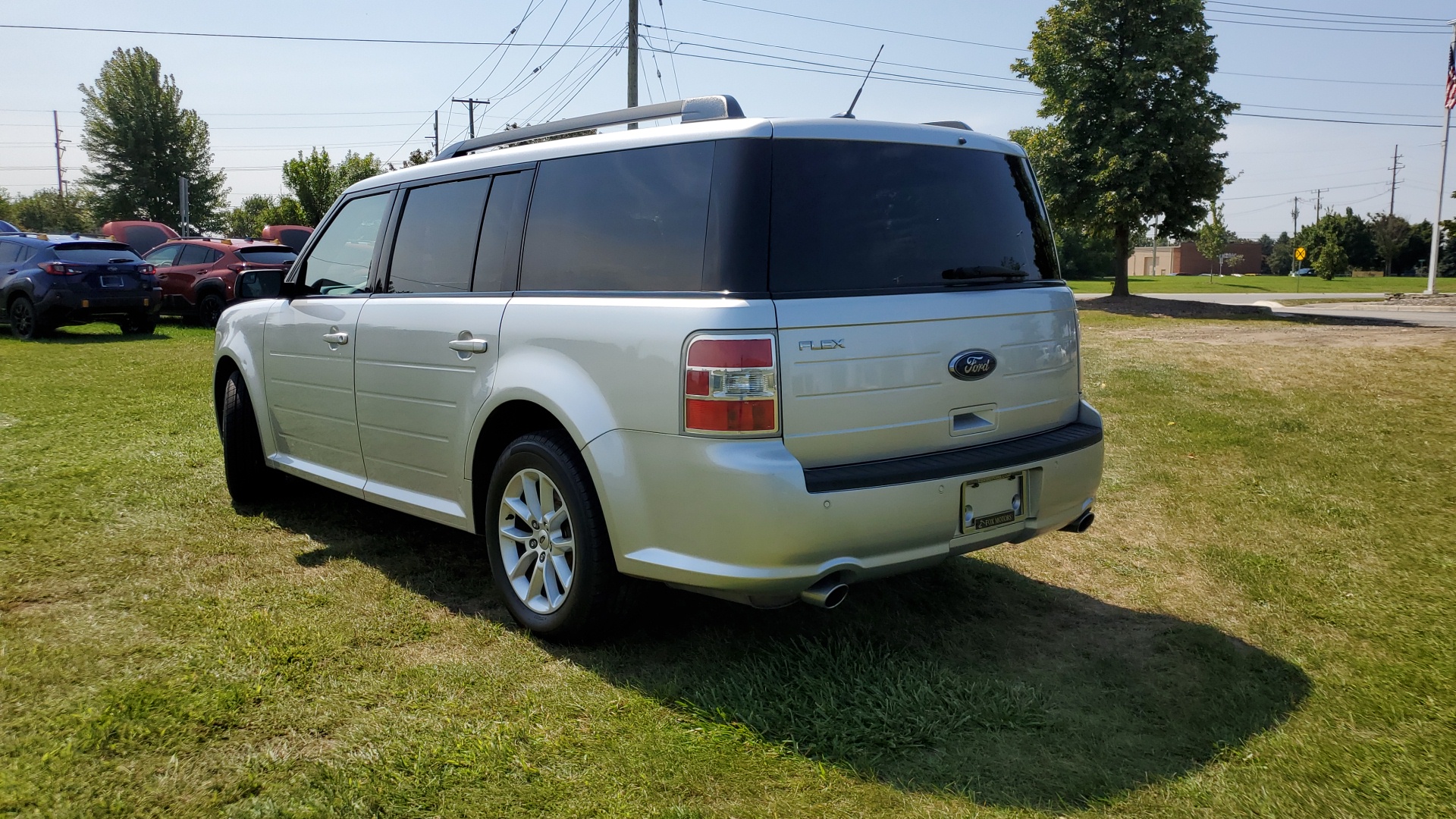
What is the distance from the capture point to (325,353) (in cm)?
500

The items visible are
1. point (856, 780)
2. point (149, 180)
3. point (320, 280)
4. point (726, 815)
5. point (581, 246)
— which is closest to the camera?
point (726, 815)

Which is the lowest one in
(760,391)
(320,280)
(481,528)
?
(481,528)

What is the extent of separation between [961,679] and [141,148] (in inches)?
2874

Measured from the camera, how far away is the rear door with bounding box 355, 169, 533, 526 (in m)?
4.10

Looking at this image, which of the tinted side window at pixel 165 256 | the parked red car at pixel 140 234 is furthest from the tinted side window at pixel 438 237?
the parked red car at pixel 140 234

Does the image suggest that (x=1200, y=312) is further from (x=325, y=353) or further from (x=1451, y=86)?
(x=325, y=353)

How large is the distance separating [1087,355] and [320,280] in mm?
11666

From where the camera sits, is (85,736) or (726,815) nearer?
(726,815)

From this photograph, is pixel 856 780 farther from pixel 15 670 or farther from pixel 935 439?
pixel 15 670

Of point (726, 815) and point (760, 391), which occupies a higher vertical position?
point (760, 391)

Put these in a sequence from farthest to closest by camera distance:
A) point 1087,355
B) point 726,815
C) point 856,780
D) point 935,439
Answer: point 1087,355 → point 935,439 → point 856,780 → point 726,815

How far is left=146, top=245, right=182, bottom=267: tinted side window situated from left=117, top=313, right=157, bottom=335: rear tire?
7.26 feet

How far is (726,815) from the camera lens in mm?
2725

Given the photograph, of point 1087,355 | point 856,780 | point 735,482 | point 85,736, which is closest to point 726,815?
point 856,780
